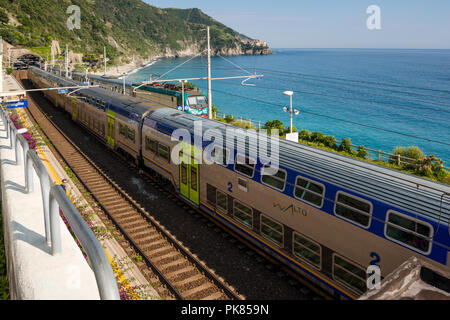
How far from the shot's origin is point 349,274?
988 cm

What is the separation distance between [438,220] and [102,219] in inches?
540

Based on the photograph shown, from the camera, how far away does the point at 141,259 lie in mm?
13203

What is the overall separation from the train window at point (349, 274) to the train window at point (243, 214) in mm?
3849

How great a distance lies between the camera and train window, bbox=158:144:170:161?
701 inches

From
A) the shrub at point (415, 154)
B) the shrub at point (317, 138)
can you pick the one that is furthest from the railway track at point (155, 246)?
the shrub at point (415, 154)

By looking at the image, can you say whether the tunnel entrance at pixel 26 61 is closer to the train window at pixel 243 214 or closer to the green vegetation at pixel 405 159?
the green vegetation at pixel 405 159

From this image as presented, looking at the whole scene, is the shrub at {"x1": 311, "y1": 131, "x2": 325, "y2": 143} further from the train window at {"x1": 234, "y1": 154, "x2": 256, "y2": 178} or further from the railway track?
the train window at {"x1": 234, "y1": 154, "x2": 256, "y2": 178}

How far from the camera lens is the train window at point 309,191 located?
34.4 ft

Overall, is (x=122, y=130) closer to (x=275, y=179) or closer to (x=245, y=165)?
(x=245, y=165)

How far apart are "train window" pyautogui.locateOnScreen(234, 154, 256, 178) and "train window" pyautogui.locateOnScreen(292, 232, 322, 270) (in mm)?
2861

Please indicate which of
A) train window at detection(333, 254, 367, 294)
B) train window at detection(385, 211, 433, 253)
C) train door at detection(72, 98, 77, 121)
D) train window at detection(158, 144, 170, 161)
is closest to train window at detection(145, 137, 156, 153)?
train window at detection(158, 144, 170, 161)

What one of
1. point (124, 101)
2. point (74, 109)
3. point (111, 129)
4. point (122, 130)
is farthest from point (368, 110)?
point (122, 130)

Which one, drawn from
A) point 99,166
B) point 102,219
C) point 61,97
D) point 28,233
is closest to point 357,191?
point 28,233

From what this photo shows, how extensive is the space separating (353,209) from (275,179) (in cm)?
305
